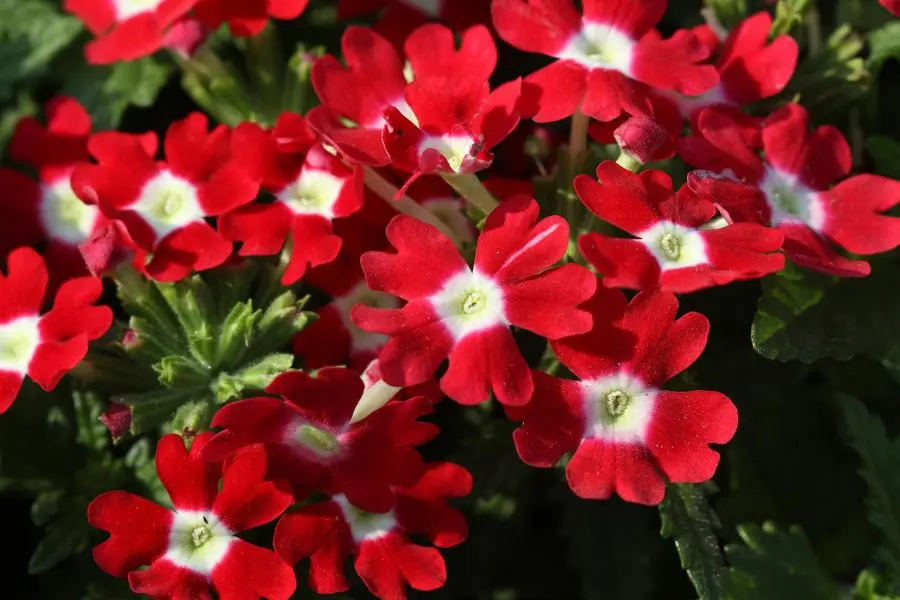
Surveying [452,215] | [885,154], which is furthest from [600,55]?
[885,154]

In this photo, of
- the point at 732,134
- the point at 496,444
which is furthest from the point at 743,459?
the point at 732,134

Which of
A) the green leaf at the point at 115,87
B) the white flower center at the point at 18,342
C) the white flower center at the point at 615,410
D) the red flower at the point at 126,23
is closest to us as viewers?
the white flower center at the point at 615,410

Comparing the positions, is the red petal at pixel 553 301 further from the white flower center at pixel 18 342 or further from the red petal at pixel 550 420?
the white flower center at pixel 18 342

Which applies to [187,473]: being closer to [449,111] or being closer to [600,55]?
[449,111]

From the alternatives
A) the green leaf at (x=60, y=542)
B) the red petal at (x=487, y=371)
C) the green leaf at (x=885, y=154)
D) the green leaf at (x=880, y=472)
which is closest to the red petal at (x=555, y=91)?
the red petal at (x=487, y=371)

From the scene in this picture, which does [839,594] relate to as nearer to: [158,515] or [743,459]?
[743,459]

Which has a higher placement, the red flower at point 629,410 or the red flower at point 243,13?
the red flower at point 243,13
